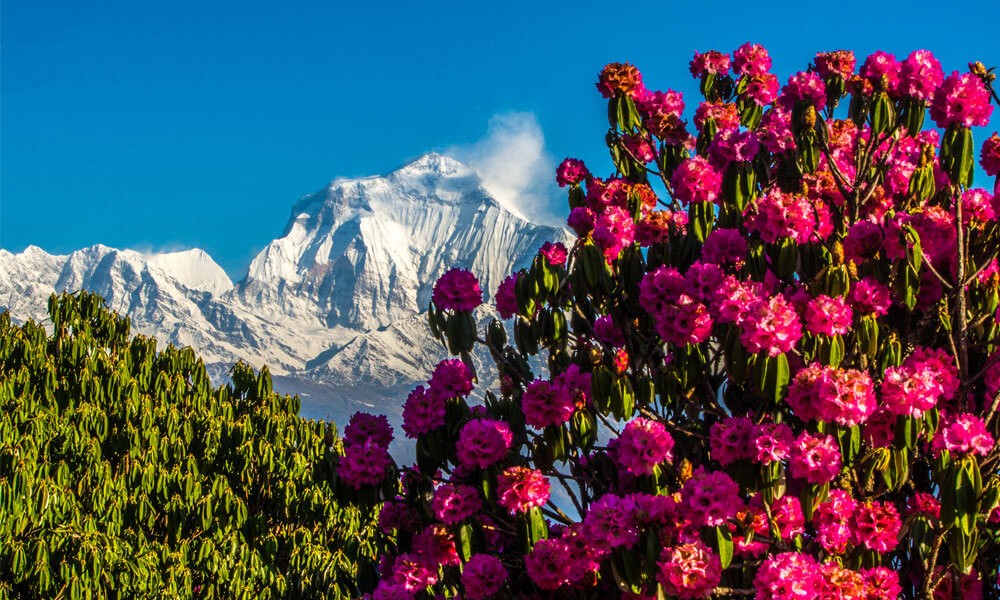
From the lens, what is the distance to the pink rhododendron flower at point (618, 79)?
754 cm

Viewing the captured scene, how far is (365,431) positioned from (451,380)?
0.79 meters

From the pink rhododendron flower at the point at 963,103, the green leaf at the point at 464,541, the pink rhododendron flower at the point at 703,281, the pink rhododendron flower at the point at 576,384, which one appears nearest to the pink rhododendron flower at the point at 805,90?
the pink rhododendron flower at the point at 963,103

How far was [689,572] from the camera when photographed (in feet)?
17.4

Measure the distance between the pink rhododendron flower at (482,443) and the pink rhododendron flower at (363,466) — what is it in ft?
2.47

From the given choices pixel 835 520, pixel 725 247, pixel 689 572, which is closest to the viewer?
pixel 689 572

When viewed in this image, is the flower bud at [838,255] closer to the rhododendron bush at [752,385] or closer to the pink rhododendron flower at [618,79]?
the rhododendron bush at [752,385]

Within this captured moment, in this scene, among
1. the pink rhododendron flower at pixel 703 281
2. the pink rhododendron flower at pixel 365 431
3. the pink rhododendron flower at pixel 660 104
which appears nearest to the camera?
the pink rhododendron flower at pixel 703 281

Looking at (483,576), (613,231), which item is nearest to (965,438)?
(613,231)

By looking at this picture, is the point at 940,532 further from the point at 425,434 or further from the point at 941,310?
the point at 425,434

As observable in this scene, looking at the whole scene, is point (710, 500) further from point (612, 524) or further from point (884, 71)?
point (884, 71)

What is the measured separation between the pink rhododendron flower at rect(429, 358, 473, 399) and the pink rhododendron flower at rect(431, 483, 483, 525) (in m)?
0.67

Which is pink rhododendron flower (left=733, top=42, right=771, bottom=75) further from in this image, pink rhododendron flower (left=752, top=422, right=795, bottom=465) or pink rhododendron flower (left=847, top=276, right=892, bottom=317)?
pink rhododendron flower (left=752, top=422, right=795, bottom=465)

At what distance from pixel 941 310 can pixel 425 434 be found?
3.09 m

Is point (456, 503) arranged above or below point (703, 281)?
below
